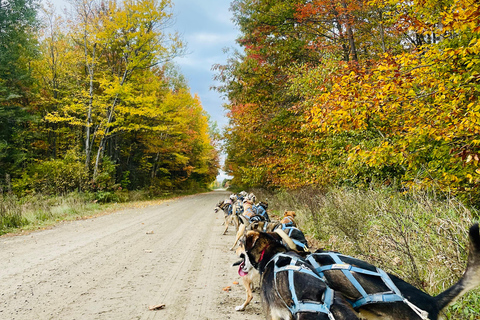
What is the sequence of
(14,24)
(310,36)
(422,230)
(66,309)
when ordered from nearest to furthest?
(66,309) → (422,230) → (310,36) → (14,24)

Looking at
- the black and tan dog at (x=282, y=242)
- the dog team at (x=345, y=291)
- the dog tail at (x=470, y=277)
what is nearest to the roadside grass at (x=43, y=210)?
the black and tan dog at (x=282, y=242)

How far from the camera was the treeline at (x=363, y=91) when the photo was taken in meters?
4.23

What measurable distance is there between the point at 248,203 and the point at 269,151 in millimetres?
5423

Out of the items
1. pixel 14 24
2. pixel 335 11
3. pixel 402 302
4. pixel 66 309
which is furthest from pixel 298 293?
pixel 14 24

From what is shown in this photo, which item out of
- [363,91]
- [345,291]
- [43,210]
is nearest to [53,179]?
[43,210]

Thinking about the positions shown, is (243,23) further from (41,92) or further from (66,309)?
(41,92)

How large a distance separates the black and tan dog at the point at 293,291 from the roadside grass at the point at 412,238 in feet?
3.93

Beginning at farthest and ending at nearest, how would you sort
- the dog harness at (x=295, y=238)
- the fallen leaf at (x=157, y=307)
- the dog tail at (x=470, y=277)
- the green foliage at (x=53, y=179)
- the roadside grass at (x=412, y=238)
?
the green foliage at (x=53, y=179) < the dog harness at (x=295, y=238) < the fallen leaf at (x=157, y=307) < the roadside grass at (x=412, y=238) < the dog tail at (x=470, y=277)

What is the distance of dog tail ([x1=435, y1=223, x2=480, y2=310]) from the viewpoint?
6.62 feet

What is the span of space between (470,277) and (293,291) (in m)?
1.41

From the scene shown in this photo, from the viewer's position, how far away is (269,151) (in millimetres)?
13523

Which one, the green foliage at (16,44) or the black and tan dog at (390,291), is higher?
the green foliage at (16,44)

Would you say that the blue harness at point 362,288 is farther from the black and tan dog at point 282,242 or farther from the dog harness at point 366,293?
the black and tan dog at point 282,242

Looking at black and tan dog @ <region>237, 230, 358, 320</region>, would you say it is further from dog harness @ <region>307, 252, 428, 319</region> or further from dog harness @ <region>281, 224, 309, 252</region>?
dog harness @ <region>281, 224, 309, 252</region>
